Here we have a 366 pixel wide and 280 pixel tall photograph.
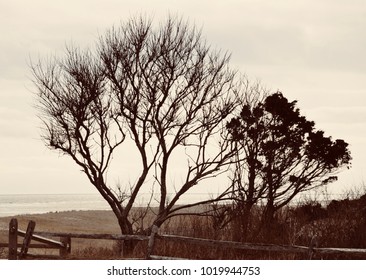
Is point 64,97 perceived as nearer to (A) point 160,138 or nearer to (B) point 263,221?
(A) point 160,138

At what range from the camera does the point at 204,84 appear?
24.7 m

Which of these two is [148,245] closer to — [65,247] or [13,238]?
[13,238]

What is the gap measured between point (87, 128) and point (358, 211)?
1028 centimetres

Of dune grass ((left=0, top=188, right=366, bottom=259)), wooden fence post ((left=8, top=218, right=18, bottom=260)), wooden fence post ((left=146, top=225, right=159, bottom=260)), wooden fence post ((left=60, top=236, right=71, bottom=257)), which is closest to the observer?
wooden fence post ((left=146, top=225, right=159, bottom=260))

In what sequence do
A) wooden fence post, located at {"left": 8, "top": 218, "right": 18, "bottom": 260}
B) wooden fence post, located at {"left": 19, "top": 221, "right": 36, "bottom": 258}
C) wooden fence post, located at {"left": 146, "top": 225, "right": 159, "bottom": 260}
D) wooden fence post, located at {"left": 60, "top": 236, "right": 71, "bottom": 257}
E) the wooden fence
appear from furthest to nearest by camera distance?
wooden fence post, located at {"left": 60, "top": 236, "right": 71, "bottom": 257}, wooden fence post, located at {"left": 19, "top": 221, "right": 36, "bottom": 258}, wooden fence post, located at {"left": 8, "top": 218, "right": 18, "bottom": 260}, wooden fence post, located at {"left": 146, "top": 225, "right": 159, "bottom": 260}, the wooden fence

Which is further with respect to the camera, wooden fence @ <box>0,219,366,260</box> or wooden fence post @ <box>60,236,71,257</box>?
wooden fence post @ <box>60,236,71,257</box>

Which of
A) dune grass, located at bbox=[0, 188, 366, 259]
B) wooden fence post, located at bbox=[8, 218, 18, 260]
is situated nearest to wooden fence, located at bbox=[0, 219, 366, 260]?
wooden fence post, located at bbox=[8, 218, 18, 260]

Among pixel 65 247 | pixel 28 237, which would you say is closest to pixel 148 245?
pixel 28 237

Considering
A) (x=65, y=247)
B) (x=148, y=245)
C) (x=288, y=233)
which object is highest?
(x=288, y=233)

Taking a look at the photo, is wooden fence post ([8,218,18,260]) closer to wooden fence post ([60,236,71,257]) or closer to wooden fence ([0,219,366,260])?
wooden fence ([0,219,366,260])

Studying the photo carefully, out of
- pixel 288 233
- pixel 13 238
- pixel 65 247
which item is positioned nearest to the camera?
pixel 13 238

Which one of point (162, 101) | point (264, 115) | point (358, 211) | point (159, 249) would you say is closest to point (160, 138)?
point (162, 101)

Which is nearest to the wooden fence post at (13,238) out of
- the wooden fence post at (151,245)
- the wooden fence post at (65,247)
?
the wooden fence post at (65,247)
